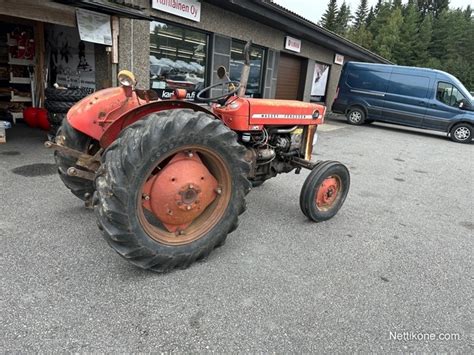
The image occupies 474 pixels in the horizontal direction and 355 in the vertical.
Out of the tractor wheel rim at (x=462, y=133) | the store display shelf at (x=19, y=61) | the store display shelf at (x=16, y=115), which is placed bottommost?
the store display shelf at (x=16, y=115)

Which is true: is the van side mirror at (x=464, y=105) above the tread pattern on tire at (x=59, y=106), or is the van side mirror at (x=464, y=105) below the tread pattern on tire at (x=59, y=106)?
above

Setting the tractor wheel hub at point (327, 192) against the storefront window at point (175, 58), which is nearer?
the tractor wheel hub at point (327, 192)

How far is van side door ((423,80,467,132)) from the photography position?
11.1 metres

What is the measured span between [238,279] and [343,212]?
6.43 feet

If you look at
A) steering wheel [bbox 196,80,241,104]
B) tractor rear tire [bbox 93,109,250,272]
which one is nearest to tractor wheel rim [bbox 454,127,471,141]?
steering wheel [bbox 196,80,241,104]

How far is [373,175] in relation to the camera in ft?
18.8

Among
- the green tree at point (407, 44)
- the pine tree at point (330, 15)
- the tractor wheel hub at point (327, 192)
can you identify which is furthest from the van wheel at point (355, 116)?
the pine tree at point (330, 15)

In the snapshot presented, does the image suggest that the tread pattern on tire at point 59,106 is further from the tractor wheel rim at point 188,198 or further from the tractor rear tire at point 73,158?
the tractor wheel rim at point 188,198

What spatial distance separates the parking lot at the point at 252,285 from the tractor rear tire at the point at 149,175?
0.60 ft

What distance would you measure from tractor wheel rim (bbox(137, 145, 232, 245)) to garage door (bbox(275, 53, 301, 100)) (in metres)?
9.63

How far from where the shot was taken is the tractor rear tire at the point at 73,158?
2752mm

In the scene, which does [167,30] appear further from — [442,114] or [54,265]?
[442,114]

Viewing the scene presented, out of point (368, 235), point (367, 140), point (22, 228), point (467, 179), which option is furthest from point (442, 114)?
point (22, 228)

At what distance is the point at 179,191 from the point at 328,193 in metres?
1.79
